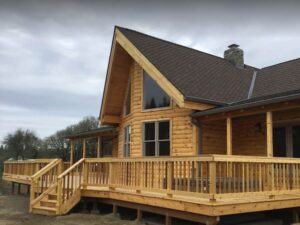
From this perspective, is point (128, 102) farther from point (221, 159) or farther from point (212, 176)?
point (212, 176)

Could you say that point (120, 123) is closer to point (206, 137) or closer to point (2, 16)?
point (206, 137)

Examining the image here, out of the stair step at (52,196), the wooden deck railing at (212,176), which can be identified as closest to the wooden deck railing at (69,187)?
the stair step at (52,196)

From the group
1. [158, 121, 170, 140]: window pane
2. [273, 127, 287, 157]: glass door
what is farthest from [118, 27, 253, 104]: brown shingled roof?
[273, 127, 287, 157]: glass door

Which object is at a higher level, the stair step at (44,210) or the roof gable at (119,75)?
the roof gable at (119,75)

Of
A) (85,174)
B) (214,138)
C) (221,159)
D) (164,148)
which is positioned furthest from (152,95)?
Answer: (221,159)

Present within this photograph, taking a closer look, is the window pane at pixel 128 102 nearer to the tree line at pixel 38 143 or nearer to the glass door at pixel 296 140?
the glass door at pixel 296 140

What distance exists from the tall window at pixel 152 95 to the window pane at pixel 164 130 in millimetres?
679

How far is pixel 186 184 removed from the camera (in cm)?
994

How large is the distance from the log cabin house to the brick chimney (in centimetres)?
5

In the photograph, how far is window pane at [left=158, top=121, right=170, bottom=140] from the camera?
14.1 meters

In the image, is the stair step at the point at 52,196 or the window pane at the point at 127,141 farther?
the window pane at the point at 127,141

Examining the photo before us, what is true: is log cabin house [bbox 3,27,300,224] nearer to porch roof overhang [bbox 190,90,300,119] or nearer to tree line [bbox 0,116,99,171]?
porch roof overhang [bbox 190,90,300,119]

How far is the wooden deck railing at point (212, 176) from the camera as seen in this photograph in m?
8.57

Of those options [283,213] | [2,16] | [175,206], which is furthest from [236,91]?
[2,16]
